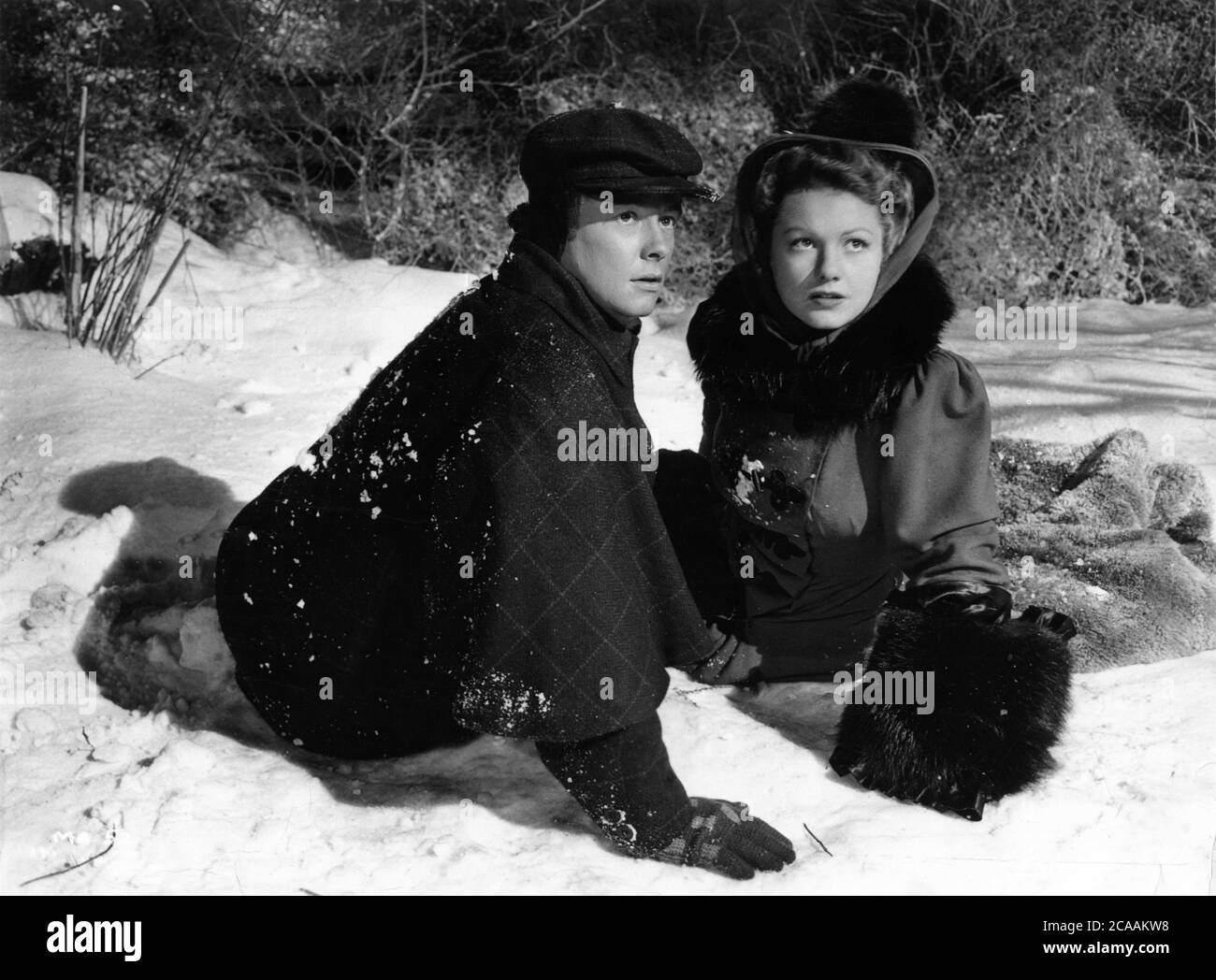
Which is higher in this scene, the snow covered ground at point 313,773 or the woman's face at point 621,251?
the woman's face at point 621,251

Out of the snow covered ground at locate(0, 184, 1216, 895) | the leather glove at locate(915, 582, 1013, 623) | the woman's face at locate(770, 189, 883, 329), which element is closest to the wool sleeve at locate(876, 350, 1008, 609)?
the leather glove at locate(915, 582, 1013, 623)

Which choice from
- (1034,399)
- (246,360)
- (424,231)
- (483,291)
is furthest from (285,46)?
(483,291)

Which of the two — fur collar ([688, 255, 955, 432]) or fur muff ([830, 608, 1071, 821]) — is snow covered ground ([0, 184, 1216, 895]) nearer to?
fur muff ([830, 608, 1071, 821])

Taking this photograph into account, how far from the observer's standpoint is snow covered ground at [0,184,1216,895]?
6.73 feet

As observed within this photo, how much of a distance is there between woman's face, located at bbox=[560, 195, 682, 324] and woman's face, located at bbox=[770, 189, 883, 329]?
14.9 inches

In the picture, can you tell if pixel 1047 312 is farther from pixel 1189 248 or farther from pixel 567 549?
pixel 567 549

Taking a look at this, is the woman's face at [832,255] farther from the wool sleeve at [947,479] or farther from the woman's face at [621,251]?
the woman's face at [621,251]

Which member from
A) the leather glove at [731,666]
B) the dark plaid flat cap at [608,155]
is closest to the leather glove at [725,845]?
the leather glove at [731,666]

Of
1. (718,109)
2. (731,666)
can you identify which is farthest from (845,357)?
(718,109)

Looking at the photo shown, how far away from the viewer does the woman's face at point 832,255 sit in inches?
88.6

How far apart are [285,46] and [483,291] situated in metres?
3.81

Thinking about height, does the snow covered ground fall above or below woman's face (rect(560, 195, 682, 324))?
below

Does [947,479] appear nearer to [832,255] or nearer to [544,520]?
[832,255]

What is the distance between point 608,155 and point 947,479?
870 millimetres
